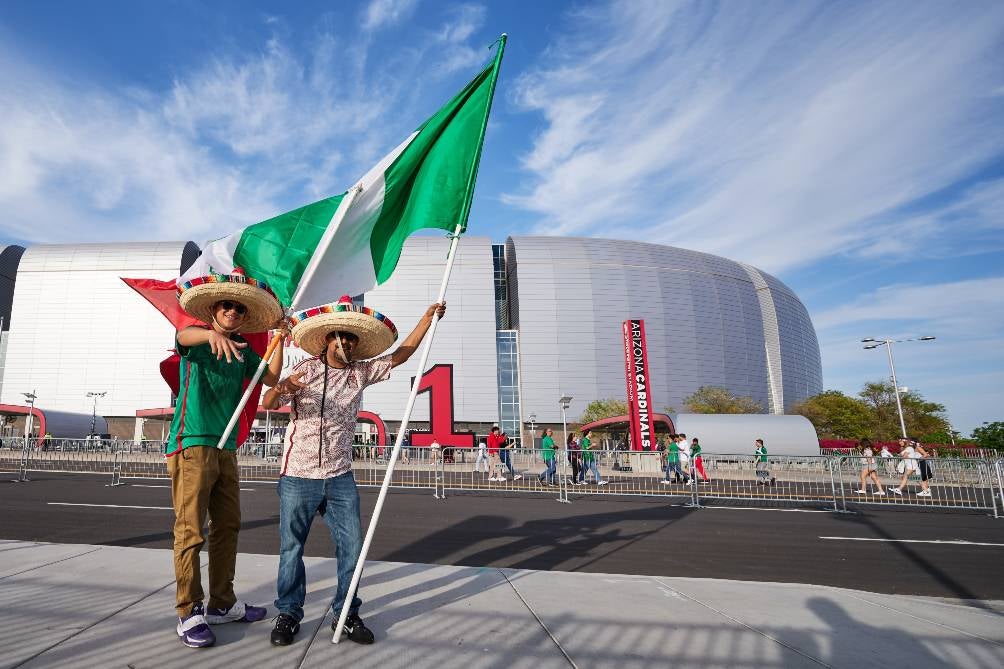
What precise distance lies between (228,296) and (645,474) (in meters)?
18.4

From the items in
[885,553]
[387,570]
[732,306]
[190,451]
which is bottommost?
[885,553]

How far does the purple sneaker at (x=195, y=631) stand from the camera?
284 cm

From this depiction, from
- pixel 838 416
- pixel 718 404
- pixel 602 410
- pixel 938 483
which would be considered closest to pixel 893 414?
A: pixel 838 416

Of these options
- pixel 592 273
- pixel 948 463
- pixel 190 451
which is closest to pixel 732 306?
pixel 592 273

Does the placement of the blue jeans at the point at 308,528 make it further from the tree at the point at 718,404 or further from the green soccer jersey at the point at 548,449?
the tree at the point at 718,404

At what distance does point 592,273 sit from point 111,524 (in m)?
64.0

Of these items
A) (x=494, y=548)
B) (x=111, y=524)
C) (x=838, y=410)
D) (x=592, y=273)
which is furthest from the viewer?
(x=592, y=273)

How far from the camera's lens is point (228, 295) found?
3.22m

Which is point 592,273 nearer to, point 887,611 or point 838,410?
point 838,410

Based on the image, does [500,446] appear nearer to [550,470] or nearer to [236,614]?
[550,470]

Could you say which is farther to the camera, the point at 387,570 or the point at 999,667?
the point at 387,570

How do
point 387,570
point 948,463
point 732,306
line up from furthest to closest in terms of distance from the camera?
point 732,306 < point 948,463 < point 387,570

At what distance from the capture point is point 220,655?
275 cm

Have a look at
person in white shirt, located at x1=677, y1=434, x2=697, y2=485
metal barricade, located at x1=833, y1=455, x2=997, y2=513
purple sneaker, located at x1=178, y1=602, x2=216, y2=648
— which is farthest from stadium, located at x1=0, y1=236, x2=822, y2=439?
purple sneaker, located at x1=178, y1=602, x2=216, y2=648
